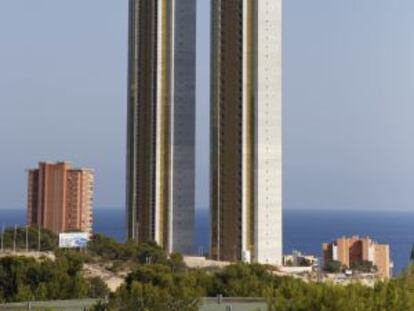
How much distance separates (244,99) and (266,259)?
8.13 metres

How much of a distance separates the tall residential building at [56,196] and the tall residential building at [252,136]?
67.4ft

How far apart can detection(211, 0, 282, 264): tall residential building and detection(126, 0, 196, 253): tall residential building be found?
3.62m

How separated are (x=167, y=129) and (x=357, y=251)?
90.0ft

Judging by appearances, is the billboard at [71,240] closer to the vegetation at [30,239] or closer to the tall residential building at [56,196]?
the vegetation at [30,239]

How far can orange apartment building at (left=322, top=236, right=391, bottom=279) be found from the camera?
2653 inches

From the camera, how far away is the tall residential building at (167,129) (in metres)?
47.0

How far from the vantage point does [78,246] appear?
43531 millimetres

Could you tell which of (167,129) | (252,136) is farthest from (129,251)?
(167,129)

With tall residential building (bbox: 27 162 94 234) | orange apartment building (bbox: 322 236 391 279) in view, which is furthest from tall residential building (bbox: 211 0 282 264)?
orange apartment building (bbox: 322 236 391 279)

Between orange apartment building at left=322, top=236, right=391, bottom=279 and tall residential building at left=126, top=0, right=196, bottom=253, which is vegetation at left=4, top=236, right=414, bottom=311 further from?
orange apartment building at left=322, top=236, right=391, bottom=279

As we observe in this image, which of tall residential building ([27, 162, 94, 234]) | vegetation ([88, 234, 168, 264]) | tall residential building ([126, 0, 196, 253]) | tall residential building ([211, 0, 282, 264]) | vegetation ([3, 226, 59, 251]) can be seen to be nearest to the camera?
vegetation ([88, 234, 168, 264])

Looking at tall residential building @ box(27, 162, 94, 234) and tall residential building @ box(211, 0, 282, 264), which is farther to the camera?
tall residential building @ box(27, 162, 94, 234)

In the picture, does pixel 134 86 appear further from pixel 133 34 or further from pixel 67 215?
pixel 67 215

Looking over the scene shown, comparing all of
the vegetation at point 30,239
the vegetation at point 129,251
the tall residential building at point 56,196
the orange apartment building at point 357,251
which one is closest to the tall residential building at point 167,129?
the vegetation at point 129,251
